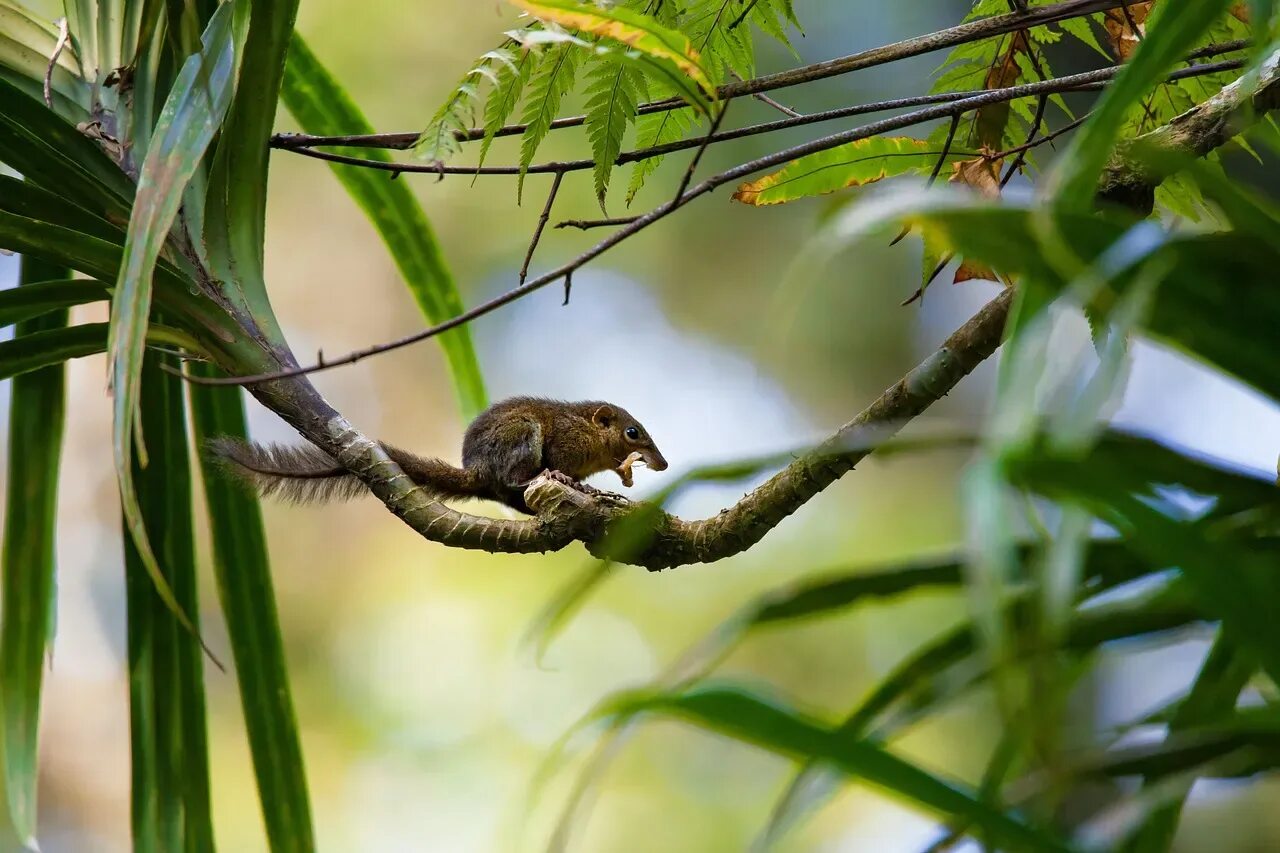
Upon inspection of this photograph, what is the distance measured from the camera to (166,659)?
1.68 meters

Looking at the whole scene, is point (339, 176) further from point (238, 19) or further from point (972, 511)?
point (972, 511)

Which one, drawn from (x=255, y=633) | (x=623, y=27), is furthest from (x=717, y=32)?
(x=255, y=633)

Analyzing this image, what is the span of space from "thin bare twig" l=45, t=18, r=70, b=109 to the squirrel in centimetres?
52

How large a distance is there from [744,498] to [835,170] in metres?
0.44

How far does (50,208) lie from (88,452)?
5.22m

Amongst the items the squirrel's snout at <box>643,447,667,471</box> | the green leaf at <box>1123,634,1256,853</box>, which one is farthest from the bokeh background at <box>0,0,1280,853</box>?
the green leaf at <box>1123,634,1256,853</box>

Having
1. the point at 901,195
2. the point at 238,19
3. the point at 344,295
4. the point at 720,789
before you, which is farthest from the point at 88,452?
the point at 901,195

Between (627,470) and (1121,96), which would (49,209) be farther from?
(627,470)

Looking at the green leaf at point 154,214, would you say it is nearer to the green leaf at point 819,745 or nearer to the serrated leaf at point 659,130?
the serrated leaf at point 659,130

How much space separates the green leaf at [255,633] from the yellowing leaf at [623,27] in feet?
3.27

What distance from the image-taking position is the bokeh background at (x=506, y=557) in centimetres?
600

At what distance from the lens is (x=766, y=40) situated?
6.09 meters

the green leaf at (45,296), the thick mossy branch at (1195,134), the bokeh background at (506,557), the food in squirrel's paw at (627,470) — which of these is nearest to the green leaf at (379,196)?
the green leaf at (45,296)

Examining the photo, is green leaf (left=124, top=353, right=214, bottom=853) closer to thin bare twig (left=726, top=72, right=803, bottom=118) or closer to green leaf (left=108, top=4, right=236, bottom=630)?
green leaf (left=108, top=4, right=236, bottom=630)
